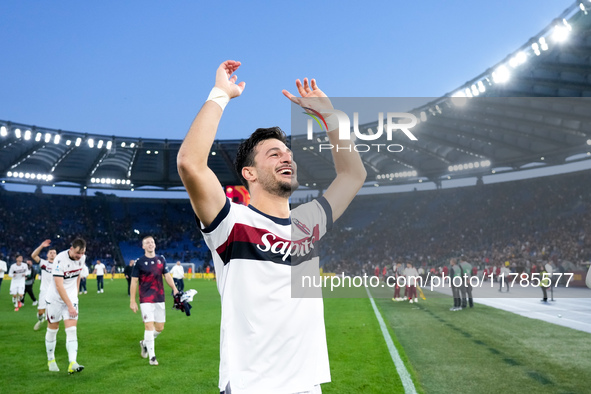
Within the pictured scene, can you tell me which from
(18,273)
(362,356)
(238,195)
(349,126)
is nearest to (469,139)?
(238,195)

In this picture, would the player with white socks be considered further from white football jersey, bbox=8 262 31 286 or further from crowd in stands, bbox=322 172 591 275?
white football jersey, bbox=8 262 31 286

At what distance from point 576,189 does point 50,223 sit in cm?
5106

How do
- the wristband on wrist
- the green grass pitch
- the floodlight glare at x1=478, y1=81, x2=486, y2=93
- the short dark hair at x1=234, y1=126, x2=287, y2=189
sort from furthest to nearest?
the floodlight glare at x1=478, y1=81, x2=486, y2=93
the green grass pitch
the short dark hair at x1=234, y1=126, x2=287, y2=189
the wristband on wrist

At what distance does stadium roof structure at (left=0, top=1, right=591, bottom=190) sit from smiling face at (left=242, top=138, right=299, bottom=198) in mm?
7726

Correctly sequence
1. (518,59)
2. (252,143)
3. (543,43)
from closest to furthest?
(252,143) → (543,43) → (518,59)

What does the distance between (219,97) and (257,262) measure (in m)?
0.80

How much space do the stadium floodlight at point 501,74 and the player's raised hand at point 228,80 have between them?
23.7 m

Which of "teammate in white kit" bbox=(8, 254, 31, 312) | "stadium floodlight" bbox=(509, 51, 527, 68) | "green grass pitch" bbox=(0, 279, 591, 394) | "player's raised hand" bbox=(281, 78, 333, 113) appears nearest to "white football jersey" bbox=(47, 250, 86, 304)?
"green grass pitch" bbox=(0, 279, 591, 394)

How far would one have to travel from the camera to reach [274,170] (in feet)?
7.59

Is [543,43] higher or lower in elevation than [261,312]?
higher

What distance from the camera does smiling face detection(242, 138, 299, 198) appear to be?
2.31 m

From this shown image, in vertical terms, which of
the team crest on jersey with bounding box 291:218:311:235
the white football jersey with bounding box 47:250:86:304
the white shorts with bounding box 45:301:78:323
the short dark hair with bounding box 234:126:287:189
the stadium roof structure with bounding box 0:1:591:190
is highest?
the stadium roof structure with bounding box 0:1:591:190

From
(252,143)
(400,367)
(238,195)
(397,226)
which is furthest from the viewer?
(397,226)

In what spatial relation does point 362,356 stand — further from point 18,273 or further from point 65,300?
point 18,273
